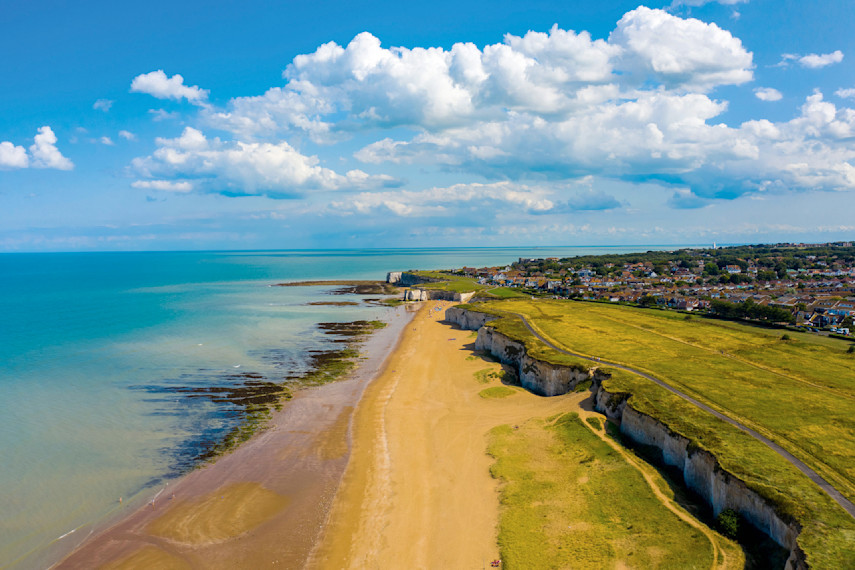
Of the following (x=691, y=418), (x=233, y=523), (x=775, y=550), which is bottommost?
(x=233, y=523)

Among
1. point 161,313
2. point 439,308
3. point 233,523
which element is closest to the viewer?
point 233,523

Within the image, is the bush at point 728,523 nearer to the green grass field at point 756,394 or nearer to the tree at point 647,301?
the green grass field at point 756,394

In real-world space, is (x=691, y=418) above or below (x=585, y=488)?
above

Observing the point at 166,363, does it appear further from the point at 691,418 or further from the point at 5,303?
the point at 5,303

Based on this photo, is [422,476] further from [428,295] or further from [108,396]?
[428,295]

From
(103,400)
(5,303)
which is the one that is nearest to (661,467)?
(103,400)

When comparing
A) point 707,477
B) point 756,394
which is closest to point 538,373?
point 756,394

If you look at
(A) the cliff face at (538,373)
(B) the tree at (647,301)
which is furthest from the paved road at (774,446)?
(B) the tree at (647,301)
